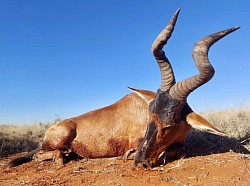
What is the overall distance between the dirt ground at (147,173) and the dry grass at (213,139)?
1.00 meters

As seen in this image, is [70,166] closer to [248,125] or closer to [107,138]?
[107,138]

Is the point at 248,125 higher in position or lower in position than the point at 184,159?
higher

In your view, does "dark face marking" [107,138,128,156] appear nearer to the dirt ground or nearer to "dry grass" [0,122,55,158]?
the dirt ground

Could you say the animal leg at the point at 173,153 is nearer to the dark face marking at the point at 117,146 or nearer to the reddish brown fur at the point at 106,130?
the reddish brown fur at the point at 106,130

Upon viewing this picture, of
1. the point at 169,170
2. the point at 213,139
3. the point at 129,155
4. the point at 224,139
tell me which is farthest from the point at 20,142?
the point at 169,170

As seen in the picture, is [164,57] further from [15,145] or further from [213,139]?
[15,145]

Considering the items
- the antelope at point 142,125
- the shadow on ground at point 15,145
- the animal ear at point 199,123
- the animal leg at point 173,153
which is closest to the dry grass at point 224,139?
the animal ear at point 199,123

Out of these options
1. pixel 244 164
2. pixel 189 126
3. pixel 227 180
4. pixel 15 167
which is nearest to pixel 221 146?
pixel 189 126

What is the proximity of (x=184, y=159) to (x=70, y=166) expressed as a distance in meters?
2.18

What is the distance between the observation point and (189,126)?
19.4ft

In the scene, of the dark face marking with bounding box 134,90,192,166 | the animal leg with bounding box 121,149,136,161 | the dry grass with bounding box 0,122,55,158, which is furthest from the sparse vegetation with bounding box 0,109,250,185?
the dry grass with bounding box 0,122,55,158

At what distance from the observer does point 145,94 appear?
6.85 meters

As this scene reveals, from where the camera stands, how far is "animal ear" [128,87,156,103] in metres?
6.72

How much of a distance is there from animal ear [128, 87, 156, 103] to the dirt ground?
1235mm
